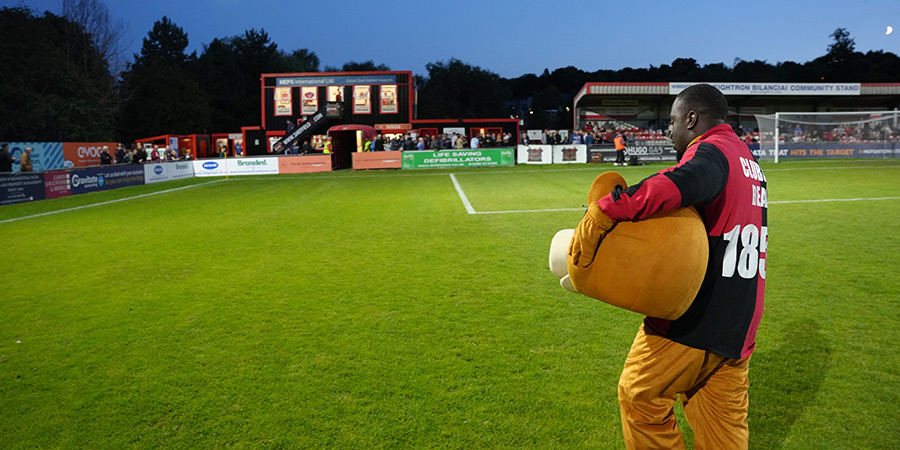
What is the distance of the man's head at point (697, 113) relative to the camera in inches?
107

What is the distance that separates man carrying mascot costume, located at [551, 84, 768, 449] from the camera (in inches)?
94.9

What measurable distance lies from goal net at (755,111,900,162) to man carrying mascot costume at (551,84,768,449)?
32.3 metres

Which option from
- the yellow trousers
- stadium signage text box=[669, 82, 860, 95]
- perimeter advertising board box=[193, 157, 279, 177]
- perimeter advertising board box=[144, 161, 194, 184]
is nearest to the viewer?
the yellow trousers

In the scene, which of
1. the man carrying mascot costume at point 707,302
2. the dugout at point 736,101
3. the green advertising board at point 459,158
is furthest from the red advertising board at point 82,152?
the man carrying mascot costume at point 707,302

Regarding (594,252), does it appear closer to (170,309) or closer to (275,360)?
(275,360)

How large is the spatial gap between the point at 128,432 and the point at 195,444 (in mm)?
547

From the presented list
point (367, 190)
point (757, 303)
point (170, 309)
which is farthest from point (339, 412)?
point (367, 190)

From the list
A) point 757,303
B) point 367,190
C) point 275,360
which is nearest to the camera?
point 757,303

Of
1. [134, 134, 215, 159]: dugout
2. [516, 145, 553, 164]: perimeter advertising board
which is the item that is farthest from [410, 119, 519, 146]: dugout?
[134, 134, 215, 159]: dugout

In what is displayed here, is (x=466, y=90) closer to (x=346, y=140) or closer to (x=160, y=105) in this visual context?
(x=160, y=105)

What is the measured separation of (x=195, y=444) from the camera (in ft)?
11.6

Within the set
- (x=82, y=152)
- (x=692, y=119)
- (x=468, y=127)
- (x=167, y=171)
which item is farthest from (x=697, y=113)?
(x=468, y=127)

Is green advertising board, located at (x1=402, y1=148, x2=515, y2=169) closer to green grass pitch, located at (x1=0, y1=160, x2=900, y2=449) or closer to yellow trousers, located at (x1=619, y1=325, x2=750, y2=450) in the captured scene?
green grass pitch, located at (x1=0, y1=160, x2=900, y2=449)

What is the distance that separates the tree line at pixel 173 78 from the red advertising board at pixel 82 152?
19.8 ft
